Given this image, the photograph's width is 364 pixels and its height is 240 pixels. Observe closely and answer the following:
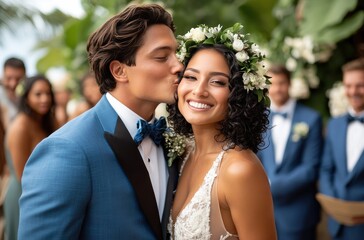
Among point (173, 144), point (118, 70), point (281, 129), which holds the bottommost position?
point (173, 144)

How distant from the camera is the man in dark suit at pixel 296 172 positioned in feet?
18.4

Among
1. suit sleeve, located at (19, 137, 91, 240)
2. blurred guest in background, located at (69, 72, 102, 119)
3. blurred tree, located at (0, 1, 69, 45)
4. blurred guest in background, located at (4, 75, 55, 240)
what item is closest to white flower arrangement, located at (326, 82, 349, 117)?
blurred guest in background, located at (69, 72, 102, 119)

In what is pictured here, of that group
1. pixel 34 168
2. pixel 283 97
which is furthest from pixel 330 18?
pixel 34 168

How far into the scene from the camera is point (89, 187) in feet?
7.90

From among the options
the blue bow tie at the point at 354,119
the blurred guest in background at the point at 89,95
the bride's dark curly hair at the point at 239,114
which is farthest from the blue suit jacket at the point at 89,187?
the blurred guest in background at the point at 89,95

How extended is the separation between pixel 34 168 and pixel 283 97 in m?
3.98

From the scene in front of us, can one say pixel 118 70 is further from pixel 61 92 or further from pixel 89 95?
pixel 61 92

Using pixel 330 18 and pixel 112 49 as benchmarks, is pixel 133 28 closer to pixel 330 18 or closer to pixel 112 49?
pixel 112 49

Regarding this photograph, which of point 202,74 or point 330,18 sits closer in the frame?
point 202,74

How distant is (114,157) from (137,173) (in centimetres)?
13

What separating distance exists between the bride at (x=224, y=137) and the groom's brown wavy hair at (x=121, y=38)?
0.87 feet

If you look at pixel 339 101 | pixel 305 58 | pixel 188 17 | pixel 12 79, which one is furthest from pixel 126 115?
pixel 188 17

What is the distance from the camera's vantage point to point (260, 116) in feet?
9.53

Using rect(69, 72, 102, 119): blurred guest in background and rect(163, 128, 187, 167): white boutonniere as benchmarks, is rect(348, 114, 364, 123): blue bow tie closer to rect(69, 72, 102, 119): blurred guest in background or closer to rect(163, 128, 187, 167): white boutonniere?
rect(163, 128, 187, 167): white boutonniere
